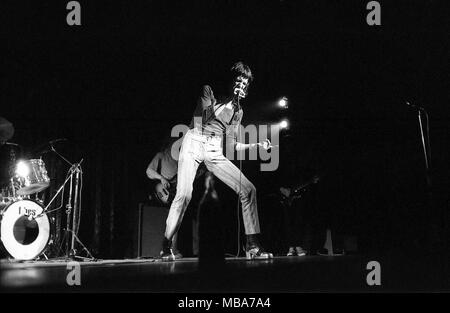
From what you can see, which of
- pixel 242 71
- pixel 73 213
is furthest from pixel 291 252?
pixel 73 213

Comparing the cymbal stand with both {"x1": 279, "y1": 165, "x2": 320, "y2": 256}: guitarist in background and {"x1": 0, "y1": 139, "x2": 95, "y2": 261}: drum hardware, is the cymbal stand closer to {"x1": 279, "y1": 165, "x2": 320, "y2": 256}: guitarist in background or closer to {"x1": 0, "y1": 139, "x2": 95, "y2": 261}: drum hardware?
{"x1": 0, "y1": 139, "x2": 95, "y2": 261}: drum hardware

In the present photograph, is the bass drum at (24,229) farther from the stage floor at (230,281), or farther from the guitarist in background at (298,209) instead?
the guitarist in background at (298,209)

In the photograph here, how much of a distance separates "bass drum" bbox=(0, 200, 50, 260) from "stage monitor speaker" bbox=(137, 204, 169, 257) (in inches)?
39.8

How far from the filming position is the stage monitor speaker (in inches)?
189

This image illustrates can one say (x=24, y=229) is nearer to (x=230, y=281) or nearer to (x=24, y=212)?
(x=24, y=212)

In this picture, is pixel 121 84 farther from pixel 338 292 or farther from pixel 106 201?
pixel 338 292

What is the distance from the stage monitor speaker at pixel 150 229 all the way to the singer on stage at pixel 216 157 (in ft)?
3.09

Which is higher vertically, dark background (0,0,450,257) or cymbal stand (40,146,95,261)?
dark background (0,0,450,257)

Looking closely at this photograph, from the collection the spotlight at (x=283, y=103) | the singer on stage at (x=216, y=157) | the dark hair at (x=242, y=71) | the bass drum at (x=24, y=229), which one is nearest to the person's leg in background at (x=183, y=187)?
the singer on stage at (x=216, y=157)

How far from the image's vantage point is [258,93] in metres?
5.15

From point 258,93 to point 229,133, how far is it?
1155 mm

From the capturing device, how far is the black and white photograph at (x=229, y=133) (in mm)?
3881

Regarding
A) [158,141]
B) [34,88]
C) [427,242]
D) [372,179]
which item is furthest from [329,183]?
[34,88]

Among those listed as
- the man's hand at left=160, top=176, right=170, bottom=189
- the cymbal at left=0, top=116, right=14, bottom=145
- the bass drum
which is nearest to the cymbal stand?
the bass drum
